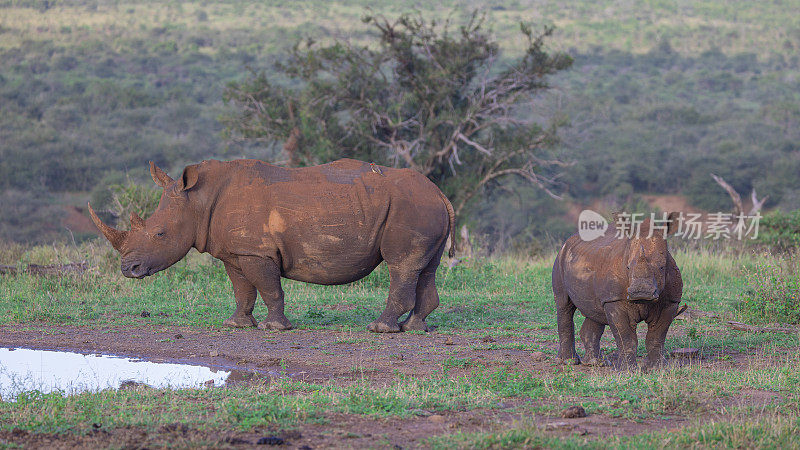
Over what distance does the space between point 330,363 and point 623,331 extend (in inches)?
97.2

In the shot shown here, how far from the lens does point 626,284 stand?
746cm

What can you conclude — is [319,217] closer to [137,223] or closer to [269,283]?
[269,283]

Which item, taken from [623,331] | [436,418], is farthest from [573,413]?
[623,331]

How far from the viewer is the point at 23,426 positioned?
596 centimetres

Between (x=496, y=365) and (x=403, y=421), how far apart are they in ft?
7.24

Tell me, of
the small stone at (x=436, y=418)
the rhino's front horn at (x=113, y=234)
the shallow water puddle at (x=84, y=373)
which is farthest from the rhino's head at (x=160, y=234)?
the small stone at (x=436, y=418)

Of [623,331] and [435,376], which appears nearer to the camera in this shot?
[623,331]

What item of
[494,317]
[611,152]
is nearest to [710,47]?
[611,152]

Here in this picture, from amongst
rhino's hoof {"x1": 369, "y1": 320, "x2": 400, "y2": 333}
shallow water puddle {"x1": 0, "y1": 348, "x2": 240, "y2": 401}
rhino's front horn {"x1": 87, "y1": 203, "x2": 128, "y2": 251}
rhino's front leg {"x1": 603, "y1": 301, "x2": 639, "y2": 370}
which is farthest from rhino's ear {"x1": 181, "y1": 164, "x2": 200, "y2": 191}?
rhino's front leg {"x1": 603, "y1": 301, "x2": 639, "y2": 370}

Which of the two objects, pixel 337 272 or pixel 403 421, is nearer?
pixel 403 421

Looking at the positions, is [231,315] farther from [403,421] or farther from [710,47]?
[710,47]

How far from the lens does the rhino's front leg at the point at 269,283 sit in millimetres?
10180

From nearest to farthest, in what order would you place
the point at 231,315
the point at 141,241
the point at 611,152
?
the point at 141,241 → the point at 231,315 → the point at 611,152

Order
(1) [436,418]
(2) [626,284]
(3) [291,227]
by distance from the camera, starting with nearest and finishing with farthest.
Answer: (1) [436,418] → (2) [626,284] → (3) [291,227]
